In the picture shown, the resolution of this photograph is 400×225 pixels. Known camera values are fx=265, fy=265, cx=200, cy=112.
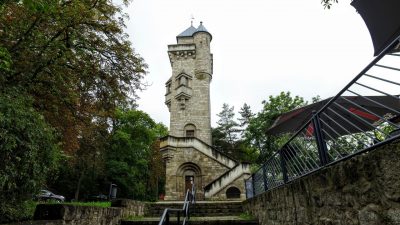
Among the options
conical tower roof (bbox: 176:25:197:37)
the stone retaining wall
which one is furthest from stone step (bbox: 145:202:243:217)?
conical tower roof (bbox: 176:25:197:37)

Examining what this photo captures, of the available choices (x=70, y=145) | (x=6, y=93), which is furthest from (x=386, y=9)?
(x=70, y=145)

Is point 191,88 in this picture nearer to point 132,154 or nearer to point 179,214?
point 132,154

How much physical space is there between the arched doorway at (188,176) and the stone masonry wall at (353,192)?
49.9ft

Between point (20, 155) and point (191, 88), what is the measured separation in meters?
21.3

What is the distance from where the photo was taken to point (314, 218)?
3.10 meters

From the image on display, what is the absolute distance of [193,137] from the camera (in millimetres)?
19391

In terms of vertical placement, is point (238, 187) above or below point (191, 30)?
below

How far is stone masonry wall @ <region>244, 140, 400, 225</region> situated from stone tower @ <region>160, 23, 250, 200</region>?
34.1 ft

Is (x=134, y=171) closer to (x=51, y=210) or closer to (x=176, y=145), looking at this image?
(x=176, y=145)

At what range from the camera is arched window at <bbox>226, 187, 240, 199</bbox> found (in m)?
16.9

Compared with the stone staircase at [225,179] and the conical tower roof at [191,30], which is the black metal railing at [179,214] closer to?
the stone staircase at [225,179]

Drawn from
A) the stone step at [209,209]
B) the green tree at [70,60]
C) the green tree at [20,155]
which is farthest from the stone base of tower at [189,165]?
the green tree at [20,155]

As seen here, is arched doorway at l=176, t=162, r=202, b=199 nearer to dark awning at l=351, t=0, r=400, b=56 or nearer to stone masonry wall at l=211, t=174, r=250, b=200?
stone masonry wall at l=211, t=174, r=250, b=200

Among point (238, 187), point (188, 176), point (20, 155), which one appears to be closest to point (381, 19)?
point (20, 155)
